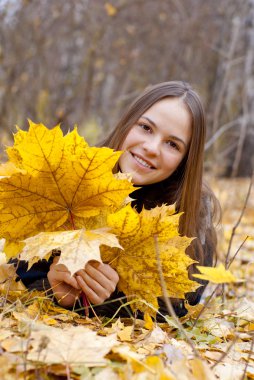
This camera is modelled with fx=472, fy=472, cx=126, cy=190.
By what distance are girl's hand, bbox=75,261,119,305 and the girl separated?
0.29 metres

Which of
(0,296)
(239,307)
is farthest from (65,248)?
(239,307)

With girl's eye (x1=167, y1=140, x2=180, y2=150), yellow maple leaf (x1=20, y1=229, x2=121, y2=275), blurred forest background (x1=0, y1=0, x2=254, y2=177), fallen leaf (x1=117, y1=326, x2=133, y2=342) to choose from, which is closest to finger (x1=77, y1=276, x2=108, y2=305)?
fallen leaf (x1=117, y1=326, x2=133, y2=342)

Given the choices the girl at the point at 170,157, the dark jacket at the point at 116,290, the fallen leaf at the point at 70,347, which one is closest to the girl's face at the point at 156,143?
the girl at the point at 170,157

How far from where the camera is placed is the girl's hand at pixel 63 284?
4.03 ft

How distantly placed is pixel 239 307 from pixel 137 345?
0.80 meters

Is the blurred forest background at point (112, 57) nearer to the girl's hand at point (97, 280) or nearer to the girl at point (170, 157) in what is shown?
the girl at point (170, 157)

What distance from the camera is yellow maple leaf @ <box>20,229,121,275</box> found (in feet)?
3.08

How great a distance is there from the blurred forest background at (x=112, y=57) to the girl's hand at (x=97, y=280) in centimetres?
382

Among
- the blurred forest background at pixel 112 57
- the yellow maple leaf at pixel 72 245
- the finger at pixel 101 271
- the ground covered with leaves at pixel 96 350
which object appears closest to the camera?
the ground covered with leaves at pixel 96 350

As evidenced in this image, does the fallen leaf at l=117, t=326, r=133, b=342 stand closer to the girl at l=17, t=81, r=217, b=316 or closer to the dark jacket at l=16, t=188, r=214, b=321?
the dark jacket at l=16, t=188, r=214, b=321

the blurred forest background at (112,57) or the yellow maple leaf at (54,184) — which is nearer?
the yellow maple leaf at (54,184)

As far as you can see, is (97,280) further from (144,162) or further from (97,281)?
(144,162)

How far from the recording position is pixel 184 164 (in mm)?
1943

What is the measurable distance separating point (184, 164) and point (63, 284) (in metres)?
0.85
